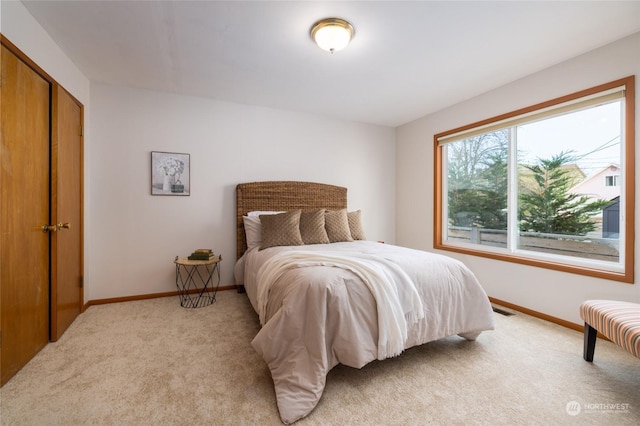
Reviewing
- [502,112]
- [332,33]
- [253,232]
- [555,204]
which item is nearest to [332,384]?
[253,232]

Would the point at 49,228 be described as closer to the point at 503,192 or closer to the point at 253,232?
the point at 253,232

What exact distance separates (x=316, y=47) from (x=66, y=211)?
263 cm

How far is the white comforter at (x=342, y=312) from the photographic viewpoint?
1545mm

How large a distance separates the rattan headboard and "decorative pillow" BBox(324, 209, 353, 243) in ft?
2.08

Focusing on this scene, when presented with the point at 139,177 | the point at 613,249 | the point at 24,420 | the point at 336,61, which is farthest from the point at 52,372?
the point at 613,249

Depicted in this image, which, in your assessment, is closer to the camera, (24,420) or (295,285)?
(24,420)

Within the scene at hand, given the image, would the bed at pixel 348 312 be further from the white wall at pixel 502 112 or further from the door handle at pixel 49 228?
the door handle at pixel 49 228

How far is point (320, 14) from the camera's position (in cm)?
199

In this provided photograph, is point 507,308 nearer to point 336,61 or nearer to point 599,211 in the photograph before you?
point 599,211

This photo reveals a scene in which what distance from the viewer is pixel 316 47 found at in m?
2.39

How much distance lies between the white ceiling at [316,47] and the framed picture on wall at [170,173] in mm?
792

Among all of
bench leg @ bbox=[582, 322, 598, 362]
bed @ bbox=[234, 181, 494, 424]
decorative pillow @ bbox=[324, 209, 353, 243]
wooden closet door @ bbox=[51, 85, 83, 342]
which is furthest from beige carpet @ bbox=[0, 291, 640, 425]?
decorative pillow @ bbox=[324, 209, 353, 243]

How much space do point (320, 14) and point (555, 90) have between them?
2418mm

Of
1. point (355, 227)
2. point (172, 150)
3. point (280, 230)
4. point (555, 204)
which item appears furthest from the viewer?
point (355, 227)
